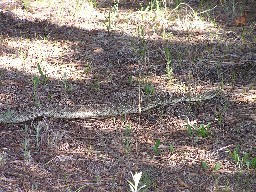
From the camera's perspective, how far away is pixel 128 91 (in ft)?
17.4

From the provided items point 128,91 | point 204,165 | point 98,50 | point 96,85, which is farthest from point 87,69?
point 204,165

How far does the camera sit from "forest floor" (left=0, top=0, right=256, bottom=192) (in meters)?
4.01

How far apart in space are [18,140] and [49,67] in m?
1.63

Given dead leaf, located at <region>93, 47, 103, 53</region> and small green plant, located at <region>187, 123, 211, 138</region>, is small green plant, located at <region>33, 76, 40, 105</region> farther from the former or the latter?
small green plant, located at <region>187, 123, 211, 138</region>

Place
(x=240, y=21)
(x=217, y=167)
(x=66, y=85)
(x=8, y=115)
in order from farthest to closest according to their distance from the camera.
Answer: (x=240, y=21), (x=66, y=85), (x=8, y=115), (x=217, y=167)

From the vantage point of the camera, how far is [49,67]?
19.2ft

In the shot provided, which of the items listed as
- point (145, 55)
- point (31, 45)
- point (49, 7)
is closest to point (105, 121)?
point (145, 55)

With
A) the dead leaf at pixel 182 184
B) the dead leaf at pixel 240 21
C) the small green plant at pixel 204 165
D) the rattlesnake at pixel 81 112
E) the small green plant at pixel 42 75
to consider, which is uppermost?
the dead leaf at pixel 240 21

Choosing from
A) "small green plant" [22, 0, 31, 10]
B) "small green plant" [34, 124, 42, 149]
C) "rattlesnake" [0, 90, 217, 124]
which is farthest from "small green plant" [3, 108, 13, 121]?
"small green plant" [22, 0, 31, 10]

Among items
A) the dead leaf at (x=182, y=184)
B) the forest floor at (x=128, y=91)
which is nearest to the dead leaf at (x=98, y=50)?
the forest floor at (x=128, y=91)

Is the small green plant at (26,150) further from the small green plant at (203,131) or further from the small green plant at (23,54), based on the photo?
the small green plant at (23,54)

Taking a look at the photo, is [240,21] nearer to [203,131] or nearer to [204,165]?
[203,131]

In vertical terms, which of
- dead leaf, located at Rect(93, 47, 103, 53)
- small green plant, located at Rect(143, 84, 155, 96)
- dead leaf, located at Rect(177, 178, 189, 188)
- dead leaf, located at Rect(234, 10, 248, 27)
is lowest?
dead leaf, located at Rect(177, 178, 189, 188)

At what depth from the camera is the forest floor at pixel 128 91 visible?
4012mm
